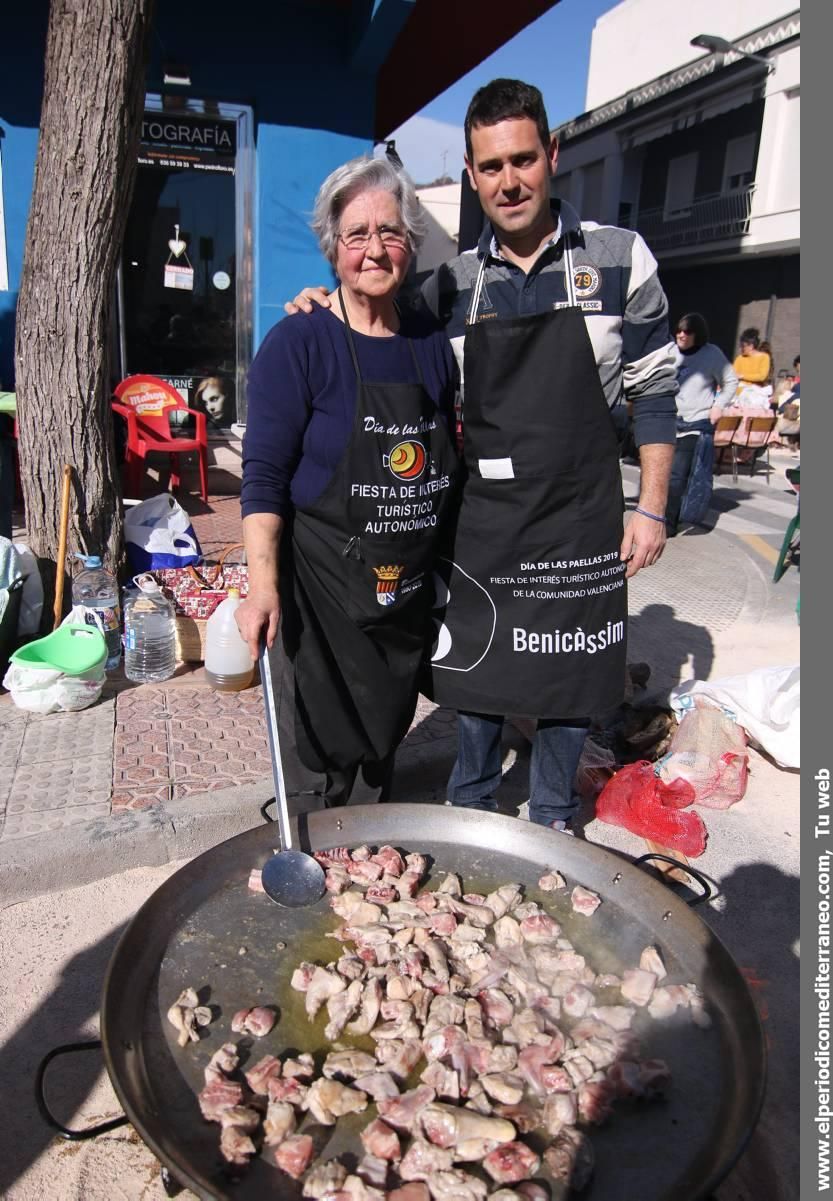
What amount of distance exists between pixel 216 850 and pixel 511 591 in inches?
43.0

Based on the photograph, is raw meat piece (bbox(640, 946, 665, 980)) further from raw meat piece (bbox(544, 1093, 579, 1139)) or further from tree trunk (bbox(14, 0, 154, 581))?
tree trunk (bbox(14, 0, 154, 581))

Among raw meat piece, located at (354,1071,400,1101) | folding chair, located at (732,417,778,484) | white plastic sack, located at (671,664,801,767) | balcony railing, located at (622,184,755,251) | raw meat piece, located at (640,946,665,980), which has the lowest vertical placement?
white plastic sack, located at (671,664,801,767)

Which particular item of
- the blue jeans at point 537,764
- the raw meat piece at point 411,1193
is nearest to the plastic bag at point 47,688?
the blue jeans at point 537,764

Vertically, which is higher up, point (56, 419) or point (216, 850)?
point (56, 419)

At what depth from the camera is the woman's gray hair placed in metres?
2.08

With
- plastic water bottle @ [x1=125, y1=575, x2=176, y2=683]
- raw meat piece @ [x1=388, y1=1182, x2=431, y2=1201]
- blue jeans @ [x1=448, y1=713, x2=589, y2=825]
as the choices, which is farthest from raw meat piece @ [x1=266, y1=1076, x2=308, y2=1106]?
plastic water bottle @ [x1=125, y1=575, x2=176, y2=683]

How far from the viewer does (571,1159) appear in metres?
1.34

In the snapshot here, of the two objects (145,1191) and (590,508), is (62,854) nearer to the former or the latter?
(145,1191)

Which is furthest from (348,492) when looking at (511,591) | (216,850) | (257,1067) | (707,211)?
Answer: (707,211)

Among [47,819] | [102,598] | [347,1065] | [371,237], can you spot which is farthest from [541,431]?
[102,598]

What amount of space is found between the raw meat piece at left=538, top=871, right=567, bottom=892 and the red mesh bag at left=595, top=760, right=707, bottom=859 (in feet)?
4.67

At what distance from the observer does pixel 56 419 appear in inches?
165

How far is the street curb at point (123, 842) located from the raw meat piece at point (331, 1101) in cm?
150

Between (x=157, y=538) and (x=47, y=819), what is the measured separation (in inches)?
87.8
